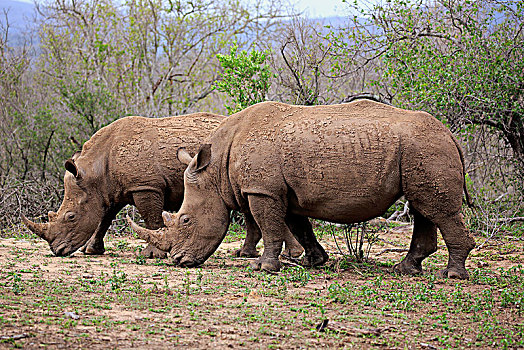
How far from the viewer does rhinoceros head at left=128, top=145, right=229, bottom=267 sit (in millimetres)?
8414

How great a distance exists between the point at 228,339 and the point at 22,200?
32.0 ft

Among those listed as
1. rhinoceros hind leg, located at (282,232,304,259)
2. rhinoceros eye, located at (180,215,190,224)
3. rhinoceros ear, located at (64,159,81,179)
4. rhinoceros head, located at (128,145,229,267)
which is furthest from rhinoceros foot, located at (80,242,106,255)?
rhinoceros hind leg, located at (282,232,304,259)

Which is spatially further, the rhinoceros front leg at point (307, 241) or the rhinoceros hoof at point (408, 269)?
the rhinoceros front leg at point (307, 241)

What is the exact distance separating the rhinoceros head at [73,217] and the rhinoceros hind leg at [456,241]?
4874 mm

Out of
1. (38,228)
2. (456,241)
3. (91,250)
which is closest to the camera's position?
(456,241)

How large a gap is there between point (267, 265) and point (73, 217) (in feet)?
10.2

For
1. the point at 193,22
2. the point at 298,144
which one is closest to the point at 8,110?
the point at 193,22

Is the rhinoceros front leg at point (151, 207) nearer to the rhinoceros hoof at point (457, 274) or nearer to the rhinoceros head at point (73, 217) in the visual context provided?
the rhinoceros head at point (73, 217)

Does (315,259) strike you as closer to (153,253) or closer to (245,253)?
(245,253)

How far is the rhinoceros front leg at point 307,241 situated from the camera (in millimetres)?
8906

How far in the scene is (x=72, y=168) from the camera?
944 cm

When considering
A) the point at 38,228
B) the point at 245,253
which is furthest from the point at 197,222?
the point at 38,228

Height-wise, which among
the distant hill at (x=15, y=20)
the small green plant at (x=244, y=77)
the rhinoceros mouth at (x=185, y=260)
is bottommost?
the rhinoceros mouth at (x=185, y=260)

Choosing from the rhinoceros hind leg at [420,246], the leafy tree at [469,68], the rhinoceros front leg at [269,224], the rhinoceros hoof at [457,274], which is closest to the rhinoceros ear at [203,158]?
the rhinoceros front leg at [269,224]
